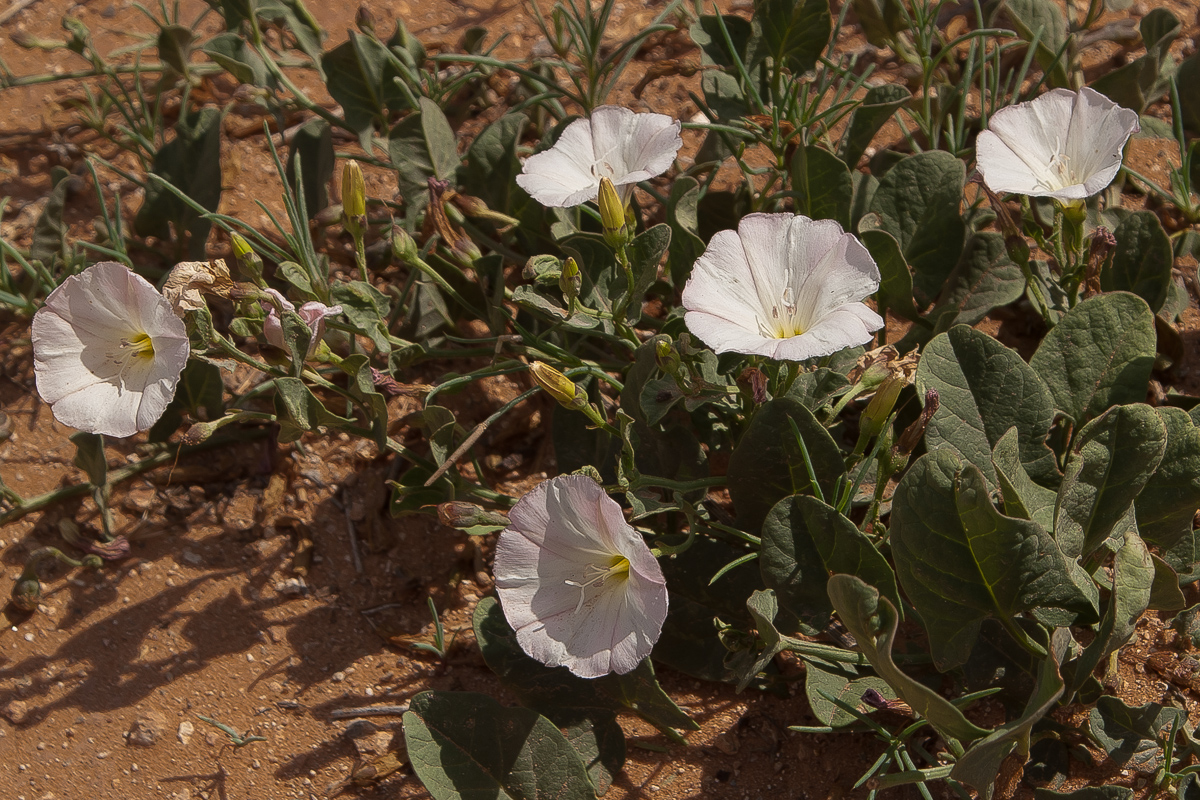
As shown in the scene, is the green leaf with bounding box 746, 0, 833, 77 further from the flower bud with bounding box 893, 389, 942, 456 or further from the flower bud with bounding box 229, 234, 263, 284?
the flower bud with bounding box 229, 234, 263, 284

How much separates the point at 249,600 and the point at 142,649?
257 mm

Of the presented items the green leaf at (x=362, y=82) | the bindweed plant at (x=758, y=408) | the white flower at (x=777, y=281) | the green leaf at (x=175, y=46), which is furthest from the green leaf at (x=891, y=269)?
the green leaf at (x=175, y=46)

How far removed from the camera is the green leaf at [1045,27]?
2.79 metres

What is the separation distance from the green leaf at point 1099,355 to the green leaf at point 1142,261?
0.26 metres

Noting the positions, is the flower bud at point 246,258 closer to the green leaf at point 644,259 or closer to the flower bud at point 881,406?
the green leaf at point 644,259

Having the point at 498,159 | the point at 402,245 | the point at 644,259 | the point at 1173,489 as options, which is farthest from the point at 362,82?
the point at 1173,489

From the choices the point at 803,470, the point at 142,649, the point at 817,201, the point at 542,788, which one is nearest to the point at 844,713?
the point at 803,470

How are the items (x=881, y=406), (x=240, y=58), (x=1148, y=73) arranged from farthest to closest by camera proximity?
(x=240, y=58), (x=1148, y=73), (x=881, y=406)

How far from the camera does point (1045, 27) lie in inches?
112

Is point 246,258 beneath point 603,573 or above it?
above

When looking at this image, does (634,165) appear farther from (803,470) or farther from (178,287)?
(178,287)

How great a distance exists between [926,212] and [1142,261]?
51 cm

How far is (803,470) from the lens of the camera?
190cm

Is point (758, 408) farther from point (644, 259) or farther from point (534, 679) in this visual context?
point (534, 679)
